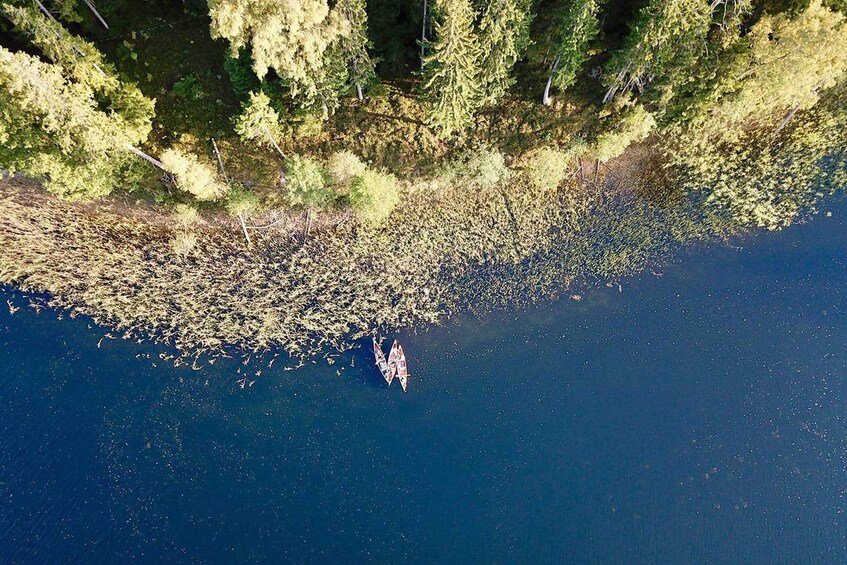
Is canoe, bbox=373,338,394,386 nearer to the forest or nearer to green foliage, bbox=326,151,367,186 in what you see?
the forest

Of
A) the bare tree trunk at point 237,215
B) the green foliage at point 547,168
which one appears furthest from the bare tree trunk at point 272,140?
the green foliage at point 547,168

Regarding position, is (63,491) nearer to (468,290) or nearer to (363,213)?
(363,213)

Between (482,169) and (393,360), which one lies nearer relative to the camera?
(393,360)

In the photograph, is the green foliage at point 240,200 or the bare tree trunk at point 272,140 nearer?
the bare tree trunk at point 272,140

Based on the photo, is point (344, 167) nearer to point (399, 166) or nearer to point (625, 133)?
point (399, 166)

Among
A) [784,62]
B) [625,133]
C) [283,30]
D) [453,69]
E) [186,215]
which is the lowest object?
[784,62]

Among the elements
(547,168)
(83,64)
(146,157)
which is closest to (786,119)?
(547,168)

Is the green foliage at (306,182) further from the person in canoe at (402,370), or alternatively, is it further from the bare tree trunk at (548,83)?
the bare tree trunk at (548,83)
